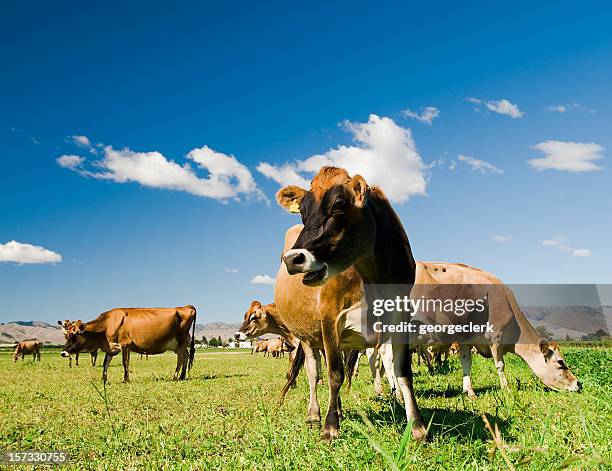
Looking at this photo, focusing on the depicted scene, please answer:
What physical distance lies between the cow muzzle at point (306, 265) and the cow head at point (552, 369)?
23.5 ft

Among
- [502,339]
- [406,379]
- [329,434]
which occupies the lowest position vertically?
[329,434]

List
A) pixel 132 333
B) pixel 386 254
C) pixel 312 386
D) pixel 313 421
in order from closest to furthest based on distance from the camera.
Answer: pixel 386 254 → pixel 313 421 → pixel 312 386 → pixel 132 333

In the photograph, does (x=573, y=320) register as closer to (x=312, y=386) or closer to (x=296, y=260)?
(x=312, y=386)

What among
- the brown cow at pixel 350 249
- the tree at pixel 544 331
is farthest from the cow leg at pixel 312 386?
the tree at pixel 544 331

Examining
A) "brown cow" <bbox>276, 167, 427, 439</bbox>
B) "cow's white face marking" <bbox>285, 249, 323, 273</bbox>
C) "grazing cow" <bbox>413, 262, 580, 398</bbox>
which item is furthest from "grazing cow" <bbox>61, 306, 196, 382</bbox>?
"cow's white face marking" <bbox>285, 249, 323, 273</bbox>

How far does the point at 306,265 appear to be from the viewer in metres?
4.17

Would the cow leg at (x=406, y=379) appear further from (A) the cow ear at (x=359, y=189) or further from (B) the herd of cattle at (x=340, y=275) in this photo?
(A) the cow ear at (x=359, y=189)

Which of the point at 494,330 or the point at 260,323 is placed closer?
the point at 494,330

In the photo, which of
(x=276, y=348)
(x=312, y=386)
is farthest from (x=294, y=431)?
(x=276, y=348)

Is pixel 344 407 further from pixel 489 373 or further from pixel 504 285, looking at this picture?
pixel 489 373

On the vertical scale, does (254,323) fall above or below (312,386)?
above

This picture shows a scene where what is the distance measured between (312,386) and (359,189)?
3496 millimetres

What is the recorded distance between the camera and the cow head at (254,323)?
51.3 feet

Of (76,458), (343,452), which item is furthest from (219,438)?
(343,452)
